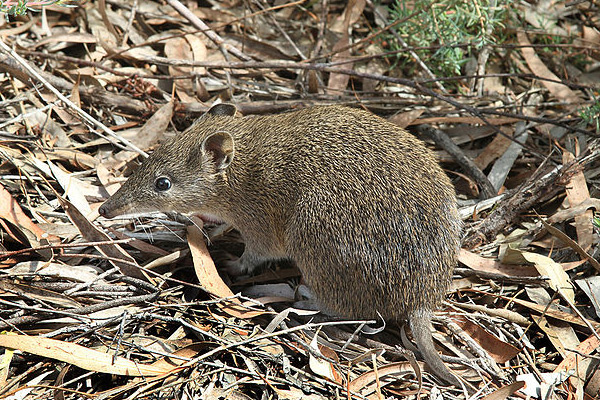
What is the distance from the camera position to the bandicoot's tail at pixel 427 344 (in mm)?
4129

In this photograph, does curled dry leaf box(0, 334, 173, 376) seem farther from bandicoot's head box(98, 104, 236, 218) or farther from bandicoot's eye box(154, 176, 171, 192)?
bandicoot's eye box(154, 176, 171, 192)

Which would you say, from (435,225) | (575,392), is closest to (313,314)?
(435,225)

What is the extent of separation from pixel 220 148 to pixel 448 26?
8.72ft

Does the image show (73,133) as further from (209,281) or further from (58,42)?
(209,281)

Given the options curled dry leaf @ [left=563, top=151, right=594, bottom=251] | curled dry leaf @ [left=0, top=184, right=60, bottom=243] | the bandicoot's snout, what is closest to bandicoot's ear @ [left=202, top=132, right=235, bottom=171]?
the bandicoot's snout

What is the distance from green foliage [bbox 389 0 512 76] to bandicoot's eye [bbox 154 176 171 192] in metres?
2.77

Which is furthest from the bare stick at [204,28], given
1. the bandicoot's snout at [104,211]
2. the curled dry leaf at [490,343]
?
the curled dry leaf at [490,343]

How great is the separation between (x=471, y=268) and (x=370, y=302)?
114cm

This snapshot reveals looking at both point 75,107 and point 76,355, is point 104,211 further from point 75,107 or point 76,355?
point 76,355

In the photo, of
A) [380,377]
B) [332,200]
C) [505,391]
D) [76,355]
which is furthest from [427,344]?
[76,355]

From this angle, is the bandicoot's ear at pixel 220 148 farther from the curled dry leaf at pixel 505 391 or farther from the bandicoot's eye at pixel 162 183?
the curled dry leaf at pixel 505 391

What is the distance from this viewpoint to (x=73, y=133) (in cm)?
570

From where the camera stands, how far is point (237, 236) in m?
5.77

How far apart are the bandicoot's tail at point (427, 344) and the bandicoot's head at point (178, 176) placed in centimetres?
197
